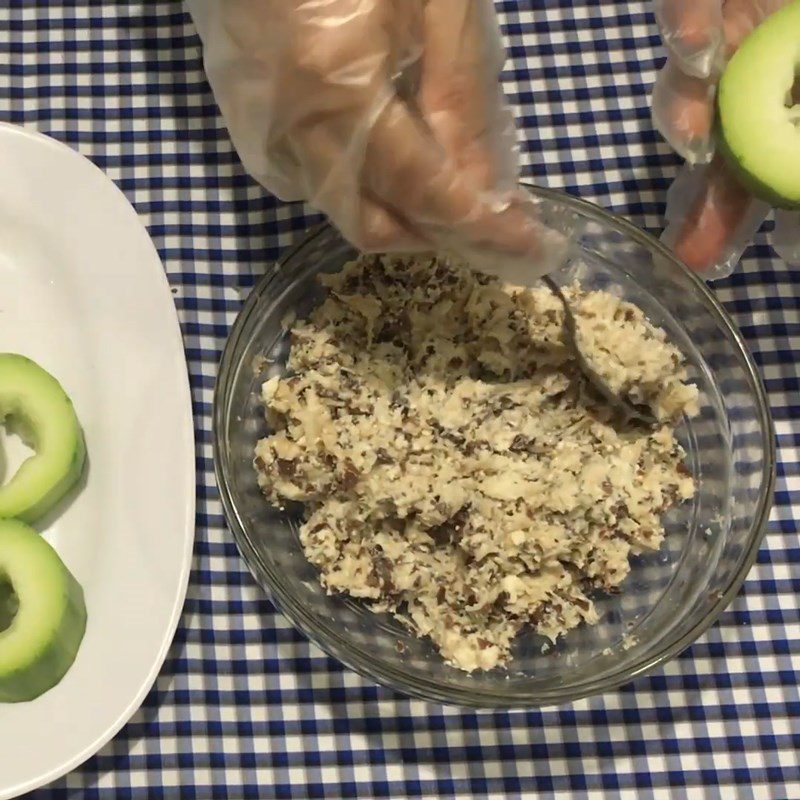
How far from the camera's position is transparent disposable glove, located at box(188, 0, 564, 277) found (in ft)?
2.27

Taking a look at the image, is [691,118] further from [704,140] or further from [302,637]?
[302,637]

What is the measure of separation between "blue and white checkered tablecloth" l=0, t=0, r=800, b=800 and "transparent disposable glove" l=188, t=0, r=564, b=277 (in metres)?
0.24

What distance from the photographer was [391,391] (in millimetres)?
835

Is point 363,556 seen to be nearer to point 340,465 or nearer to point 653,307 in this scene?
point 340,465

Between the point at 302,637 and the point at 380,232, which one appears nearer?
the point at 380,232

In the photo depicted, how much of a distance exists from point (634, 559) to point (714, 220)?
14.2 inches

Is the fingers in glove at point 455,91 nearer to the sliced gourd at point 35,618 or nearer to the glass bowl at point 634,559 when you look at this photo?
the glass bowl at point 634,559

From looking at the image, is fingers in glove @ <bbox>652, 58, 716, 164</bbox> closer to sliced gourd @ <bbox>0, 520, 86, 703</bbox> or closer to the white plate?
Result: the white plate

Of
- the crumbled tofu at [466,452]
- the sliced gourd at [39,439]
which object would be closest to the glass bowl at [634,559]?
the crumbled tofu at [466,452]

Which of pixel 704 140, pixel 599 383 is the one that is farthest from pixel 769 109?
pixel 599 383

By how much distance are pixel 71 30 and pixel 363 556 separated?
2.28 ft

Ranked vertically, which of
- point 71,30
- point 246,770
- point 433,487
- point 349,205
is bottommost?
point 246,770

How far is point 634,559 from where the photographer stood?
87 centimetres

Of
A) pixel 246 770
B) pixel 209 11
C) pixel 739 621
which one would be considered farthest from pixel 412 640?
pixel 209 11
